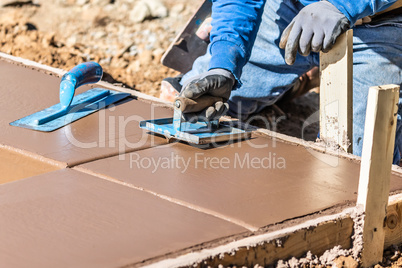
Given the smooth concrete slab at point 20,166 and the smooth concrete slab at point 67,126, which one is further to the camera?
the smooth concrete slab at point 67,126

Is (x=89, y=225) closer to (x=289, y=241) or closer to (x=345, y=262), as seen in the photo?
(x=289, y=241)

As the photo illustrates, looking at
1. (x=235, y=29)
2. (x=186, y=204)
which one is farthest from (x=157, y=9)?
(x=186, y=204)

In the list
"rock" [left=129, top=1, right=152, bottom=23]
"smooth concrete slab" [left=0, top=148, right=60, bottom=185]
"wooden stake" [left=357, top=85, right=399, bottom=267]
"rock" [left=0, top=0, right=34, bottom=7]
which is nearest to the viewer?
"wooden stake" [left=357, top=85, right=399, bottom=267]

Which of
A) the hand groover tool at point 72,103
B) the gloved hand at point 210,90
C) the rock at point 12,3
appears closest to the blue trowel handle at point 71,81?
the hand groover tool at point 72,103

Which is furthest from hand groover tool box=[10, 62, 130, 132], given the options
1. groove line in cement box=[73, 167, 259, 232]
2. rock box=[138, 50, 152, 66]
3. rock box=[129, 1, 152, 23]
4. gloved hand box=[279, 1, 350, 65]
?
rock box=[129, 1, 152, 23]

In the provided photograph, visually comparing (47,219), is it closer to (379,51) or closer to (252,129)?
(252,129)

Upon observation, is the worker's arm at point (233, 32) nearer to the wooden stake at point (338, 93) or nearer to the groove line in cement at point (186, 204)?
the wooden stake at point (338, 93)

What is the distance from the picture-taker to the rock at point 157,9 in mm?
5684

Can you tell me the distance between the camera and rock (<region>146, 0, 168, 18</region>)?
5684mm

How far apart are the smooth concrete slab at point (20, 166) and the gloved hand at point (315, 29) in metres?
1.21

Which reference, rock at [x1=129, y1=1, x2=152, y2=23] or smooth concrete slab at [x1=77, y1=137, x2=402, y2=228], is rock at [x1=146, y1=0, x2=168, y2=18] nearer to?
rock at [x1=129, y1=1, x2=152, y2=23]

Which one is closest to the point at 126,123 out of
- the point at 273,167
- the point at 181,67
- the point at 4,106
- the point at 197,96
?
the point at 197,96

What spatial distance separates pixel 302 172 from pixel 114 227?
0.90 metres

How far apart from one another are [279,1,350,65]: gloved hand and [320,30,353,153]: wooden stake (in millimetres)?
49
